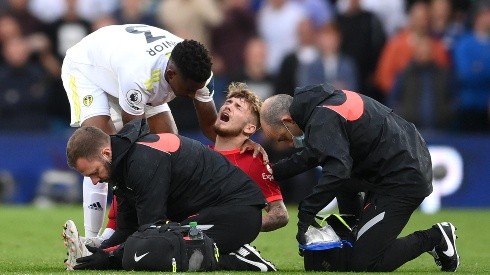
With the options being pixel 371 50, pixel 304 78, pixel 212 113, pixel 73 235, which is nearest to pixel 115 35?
pixel 212 113

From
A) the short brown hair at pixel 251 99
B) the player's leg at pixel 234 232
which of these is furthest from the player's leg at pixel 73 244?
the short brown hair at pixel 251 99

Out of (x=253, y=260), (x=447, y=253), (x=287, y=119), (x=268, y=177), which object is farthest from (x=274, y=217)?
(x=447, y=253)

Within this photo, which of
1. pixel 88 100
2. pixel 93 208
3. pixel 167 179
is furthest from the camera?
pixel 88 100

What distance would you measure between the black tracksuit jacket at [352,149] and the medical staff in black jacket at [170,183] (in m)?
0.52

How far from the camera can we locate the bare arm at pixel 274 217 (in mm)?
9625

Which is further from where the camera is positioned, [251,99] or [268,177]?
[251,99]

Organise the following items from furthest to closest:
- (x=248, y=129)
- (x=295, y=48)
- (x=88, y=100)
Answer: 1. (x=295, y=48)
2. (x=88, y=100)
3. (x=248, y=129)

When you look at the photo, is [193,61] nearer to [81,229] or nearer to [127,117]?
[127,117]

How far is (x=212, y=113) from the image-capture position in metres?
10.9

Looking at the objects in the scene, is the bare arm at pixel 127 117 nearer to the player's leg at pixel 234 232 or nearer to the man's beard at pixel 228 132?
the man's beard at pixel 228 132

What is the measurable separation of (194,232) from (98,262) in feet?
2.67

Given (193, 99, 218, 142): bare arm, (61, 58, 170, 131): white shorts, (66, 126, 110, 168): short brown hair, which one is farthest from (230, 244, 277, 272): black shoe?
(61, 58, 170, 131): white shorts

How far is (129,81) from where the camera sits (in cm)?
1017

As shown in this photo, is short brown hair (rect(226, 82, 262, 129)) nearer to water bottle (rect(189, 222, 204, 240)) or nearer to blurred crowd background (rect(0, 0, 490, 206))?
water bottle (rect(189, 222, 204, 240))
